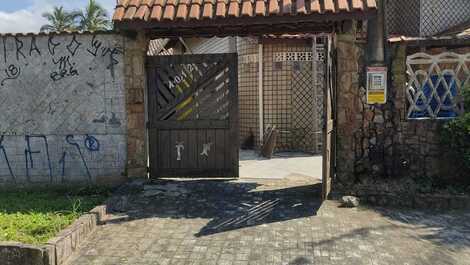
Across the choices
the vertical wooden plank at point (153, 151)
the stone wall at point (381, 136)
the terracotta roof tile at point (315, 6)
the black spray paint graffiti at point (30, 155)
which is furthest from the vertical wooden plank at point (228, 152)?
the black spray paint graffiti at point (30, 155)

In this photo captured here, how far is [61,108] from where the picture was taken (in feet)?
23.6

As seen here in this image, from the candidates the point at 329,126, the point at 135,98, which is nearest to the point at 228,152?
the point at 135,98

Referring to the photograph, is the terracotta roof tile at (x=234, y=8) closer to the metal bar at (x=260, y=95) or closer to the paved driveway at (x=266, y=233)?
the paved driveway at (x=266, y=233)

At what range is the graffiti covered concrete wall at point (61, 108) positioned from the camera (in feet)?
23.3

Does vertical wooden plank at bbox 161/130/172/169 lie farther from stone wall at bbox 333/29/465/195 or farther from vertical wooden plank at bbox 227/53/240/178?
stone wall at bbox 333/29/465/195

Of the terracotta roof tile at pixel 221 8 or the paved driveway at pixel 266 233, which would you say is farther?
the terracotta roof tile at pixel 221 8

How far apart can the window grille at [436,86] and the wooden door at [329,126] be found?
1.21 metres

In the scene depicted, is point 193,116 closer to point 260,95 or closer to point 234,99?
point 234,99

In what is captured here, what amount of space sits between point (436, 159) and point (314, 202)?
2219 mm

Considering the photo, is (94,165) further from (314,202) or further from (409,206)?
(409,206)

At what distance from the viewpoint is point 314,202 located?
6.34 meters

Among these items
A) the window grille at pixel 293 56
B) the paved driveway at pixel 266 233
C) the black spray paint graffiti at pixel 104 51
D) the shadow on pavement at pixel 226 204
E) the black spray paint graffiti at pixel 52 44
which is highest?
the window grille at pixel 293 56

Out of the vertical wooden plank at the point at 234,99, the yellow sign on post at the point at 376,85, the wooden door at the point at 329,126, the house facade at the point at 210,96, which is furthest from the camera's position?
the vertical wooden plank at the point at 234,99

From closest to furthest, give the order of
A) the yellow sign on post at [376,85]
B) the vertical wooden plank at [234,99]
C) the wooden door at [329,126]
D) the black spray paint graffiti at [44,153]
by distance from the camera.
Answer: the wooden door at [329,126] → the yellow sign on post at [376,85] → the black spray paint graffiti at [44,153] → the vertical wooden plank at [234,99]
